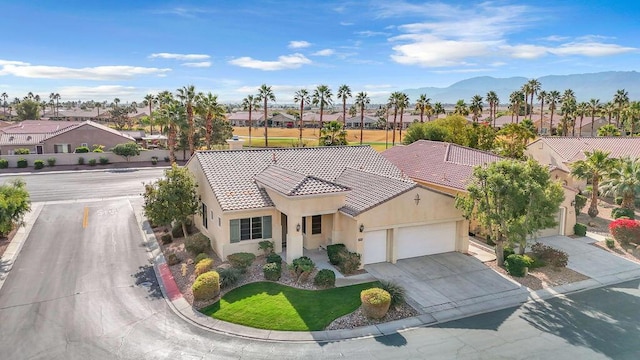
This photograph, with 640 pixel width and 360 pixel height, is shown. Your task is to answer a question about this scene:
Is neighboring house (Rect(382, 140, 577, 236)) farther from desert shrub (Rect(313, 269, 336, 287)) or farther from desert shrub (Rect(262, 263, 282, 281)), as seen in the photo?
desert shrub (Rect(262, 263, 282, 281))

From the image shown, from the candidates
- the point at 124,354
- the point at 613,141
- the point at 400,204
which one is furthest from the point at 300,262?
the point at 613,141

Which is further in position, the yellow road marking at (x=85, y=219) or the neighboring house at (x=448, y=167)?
the yellow road marking at (x=85, y=219)

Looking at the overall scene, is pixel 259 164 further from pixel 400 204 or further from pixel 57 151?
pixel 57 151

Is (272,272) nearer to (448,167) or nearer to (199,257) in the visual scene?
(199,257)

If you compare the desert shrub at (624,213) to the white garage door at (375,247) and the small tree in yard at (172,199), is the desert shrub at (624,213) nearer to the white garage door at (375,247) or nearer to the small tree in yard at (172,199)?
the white garage door at (375,247)

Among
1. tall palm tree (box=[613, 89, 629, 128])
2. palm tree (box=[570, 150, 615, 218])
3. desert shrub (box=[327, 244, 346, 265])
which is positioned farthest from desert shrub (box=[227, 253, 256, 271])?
tall palm tree (box=[613, 89, 629, 128])

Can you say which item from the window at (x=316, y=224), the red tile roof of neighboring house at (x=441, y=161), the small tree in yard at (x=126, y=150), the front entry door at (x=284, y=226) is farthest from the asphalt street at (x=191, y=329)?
the small tree in yard at (x=126, y=150)

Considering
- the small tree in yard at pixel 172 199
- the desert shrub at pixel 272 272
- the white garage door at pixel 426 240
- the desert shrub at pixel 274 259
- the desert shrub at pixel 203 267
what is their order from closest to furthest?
the desert shrub at pixel 272 272, the desert shrub at pixel 203 267, the desert shrub at pixel 274 259, the white garage door at pixel 426 240, the small tree in yard at pixel 172 199
